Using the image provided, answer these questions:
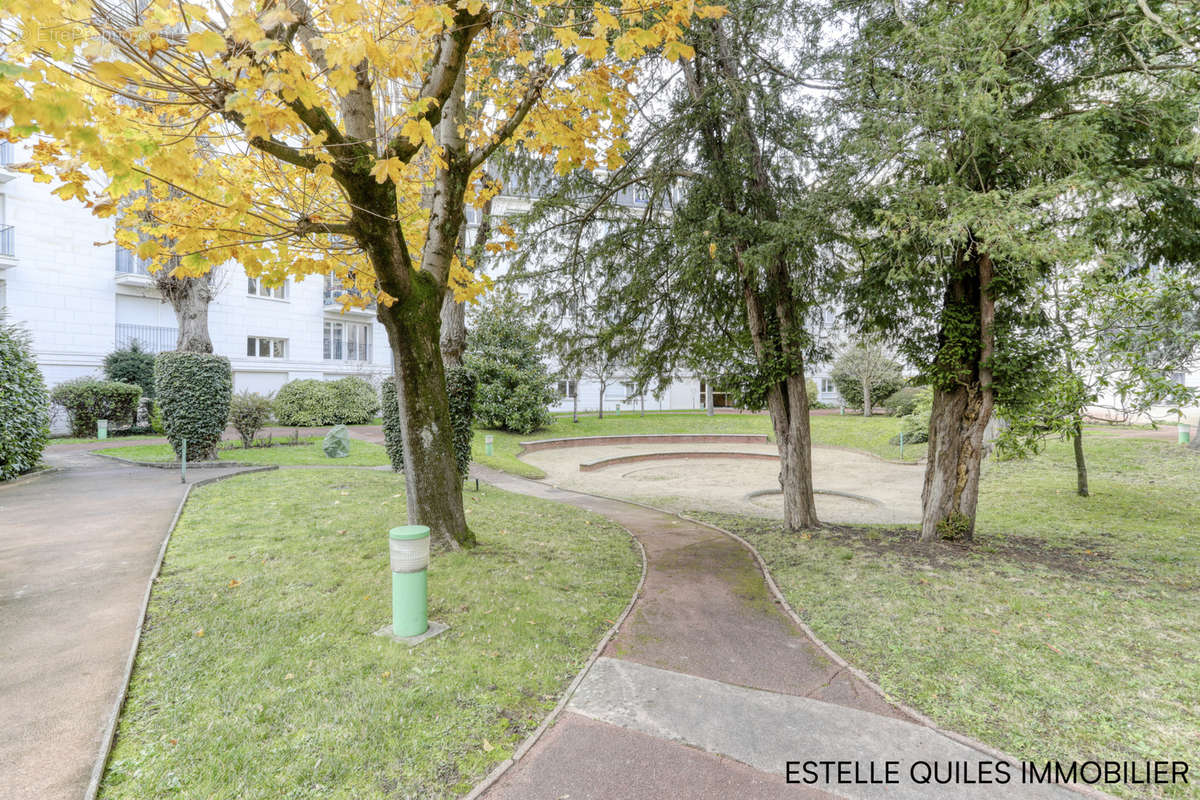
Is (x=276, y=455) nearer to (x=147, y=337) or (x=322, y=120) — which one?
(x=322, y=120)

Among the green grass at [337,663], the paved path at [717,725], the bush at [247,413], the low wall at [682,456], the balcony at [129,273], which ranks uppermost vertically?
the balcony at [129,273]

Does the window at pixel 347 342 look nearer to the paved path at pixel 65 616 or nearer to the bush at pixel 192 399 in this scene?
the bush at pixel 192 399

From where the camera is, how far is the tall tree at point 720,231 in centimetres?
680

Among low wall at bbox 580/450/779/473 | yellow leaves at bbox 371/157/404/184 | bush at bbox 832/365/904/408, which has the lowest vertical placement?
low wall at bbox 580/450/779/473

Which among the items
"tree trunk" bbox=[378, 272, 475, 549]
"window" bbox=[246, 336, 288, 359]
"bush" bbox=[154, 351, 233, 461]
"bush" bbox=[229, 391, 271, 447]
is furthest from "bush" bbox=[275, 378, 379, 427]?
"tree trunk" bbox=[378, 272, 475, 549]

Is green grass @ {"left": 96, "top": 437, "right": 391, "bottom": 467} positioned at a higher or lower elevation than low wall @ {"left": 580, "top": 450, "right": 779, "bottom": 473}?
higher

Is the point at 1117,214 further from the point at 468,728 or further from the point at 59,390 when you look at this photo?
the point at 59,390

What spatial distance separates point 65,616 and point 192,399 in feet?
28.3

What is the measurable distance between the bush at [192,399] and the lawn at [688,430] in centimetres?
635

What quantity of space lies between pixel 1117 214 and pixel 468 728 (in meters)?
6.32

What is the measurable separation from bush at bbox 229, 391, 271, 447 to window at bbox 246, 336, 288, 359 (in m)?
10.9

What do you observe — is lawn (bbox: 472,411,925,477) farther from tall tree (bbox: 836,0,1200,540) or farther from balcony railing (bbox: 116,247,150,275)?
balcony railing (bbox: 116,247,150,275)

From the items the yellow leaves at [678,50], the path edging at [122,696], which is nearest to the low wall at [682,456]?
the path edging at [122,696]

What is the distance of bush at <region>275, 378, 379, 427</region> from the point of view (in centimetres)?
2073
